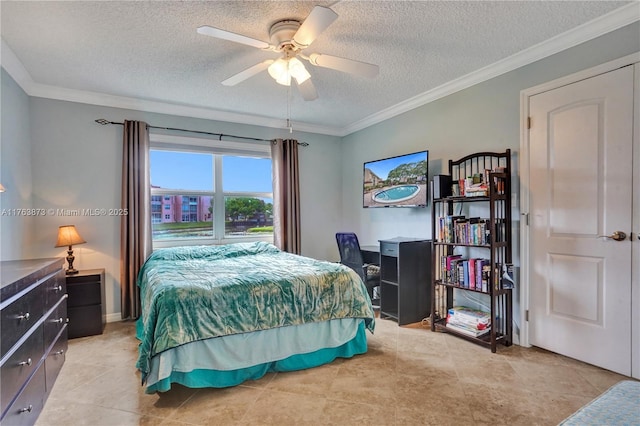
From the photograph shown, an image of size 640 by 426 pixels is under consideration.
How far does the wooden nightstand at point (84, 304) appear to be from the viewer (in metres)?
3.09

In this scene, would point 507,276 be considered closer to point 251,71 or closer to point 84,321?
point 251,71

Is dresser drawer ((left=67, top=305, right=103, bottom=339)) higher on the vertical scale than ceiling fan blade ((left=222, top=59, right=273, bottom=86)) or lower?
lower

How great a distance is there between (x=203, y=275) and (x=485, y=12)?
280 cm

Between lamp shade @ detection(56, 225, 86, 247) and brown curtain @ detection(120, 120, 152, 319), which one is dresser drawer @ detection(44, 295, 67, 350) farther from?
brown curtain @ detection(120, 120, 152, 319)

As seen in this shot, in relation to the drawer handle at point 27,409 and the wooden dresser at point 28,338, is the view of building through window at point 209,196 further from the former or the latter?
the drawer handle at point 27,409

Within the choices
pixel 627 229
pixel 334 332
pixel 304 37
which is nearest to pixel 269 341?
pixel 334 332

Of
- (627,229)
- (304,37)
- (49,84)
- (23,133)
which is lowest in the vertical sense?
(627,229)

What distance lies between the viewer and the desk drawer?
342cm

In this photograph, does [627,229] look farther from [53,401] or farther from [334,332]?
[53,401]

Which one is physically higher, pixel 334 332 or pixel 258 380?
pixel 334 332

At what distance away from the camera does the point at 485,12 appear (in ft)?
7.10

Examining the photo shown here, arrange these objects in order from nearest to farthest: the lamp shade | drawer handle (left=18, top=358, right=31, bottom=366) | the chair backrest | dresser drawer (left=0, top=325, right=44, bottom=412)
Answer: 1. dresser drawer (left=0, top=325, right=44, bottom=412)
2. drawer handle (left=18, top=358, right=31, bottom=366)
3. the lamp shade
4. the chair backrest

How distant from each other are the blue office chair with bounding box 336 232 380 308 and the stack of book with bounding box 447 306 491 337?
3.08 feet

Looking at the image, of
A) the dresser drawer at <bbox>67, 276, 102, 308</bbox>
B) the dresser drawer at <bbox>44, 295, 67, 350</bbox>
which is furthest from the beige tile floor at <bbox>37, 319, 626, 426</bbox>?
the dresser drawer at <bbox>67, 276, 102, 308</bbox>
